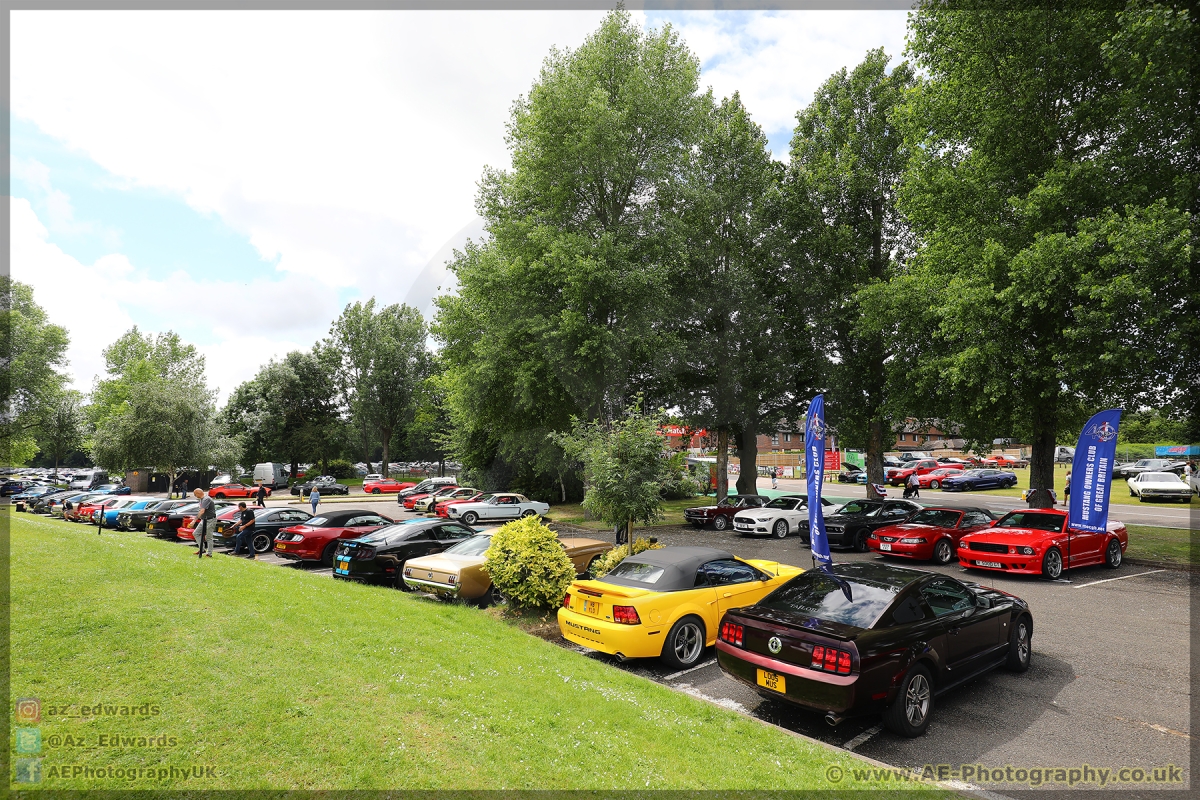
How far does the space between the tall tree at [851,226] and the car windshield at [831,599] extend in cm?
1992

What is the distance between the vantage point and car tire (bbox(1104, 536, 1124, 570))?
564 inches

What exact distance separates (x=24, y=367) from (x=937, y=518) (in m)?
56.9

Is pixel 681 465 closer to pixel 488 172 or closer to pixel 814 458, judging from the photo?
pixel 814 458

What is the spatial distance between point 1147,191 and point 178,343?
7400 cm

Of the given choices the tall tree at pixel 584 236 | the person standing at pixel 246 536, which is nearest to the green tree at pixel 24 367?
the tall tree at pixel 584 236

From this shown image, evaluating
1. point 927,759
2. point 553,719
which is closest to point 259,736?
point 553,719

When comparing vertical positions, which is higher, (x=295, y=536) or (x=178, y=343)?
(x=178, y=343)

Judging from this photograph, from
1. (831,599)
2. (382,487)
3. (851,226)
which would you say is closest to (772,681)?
(831,599)

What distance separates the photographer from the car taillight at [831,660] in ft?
17.4

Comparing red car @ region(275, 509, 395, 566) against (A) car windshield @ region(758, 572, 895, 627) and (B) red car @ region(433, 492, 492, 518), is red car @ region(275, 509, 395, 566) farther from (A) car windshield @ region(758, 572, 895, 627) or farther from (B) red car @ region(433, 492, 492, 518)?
(A) car windshield @ region(758, 572, 895, 627)

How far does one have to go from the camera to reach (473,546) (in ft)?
37.1

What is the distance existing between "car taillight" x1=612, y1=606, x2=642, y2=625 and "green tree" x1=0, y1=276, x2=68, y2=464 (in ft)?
175

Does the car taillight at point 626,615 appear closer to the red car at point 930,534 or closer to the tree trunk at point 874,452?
the red car at point 930,534

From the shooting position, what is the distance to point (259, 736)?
168 inches
